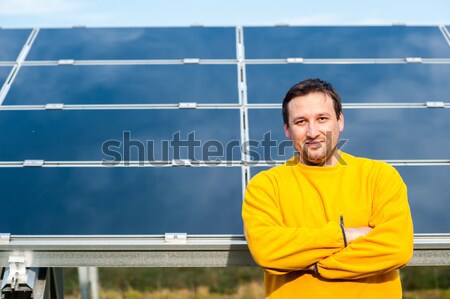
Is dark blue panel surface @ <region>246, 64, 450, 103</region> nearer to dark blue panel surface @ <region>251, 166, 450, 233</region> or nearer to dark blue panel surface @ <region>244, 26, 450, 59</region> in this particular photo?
dark blue panel surface @ <region>244, 26, 450, 59</region>

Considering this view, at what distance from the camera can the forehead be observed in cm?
370

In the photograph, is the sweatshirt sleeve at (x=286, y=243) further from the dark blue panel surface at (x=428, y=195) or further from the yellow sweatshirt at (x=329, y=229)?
the dark blue panel surface at (x=428, y=195)

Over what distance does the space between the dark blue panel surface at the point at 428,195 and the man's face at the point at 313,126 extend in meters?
1.46

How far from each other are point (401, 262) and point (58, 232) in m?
2.44

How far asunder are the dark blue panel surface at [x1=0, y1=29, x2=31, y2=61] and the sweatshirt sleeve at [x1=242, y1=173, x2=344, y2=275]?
402 cm

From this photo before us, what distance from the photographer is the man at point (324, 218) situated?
3.59 meters

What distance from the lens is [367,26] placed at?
288 inches

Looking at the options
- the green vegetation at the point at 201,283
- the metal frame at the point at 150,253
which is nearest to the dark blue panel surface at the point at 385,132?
the metal frame at the point at 150,253

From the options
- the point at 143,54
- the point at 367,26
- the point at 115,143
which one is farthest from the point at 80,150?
the point at 367,26

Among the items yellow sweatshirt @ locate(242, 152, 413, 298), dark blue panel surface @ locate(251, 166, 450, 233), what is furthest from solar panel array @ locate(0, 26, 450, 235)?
yellow sweatshirt @ locate(242, 152, 413, 298)

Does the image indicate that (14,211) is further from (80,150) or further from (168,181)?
(168,181)

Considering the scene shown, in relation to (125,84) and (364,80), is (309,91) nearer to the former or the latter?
(364,80)

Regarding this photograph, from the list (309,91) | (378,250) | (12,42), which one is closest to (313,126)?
(309,91)

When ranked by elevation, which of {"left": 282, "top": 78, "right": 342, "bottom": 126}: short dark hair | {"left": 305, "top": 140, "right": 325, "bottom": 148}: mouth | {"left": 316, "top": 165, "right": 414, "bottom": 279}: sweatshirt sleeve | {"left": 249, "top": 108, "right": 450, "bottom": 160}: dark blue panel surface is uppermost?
{"left": 249, "top": 108, "right": 450, "bottom": 160}: dark blue panel surface
